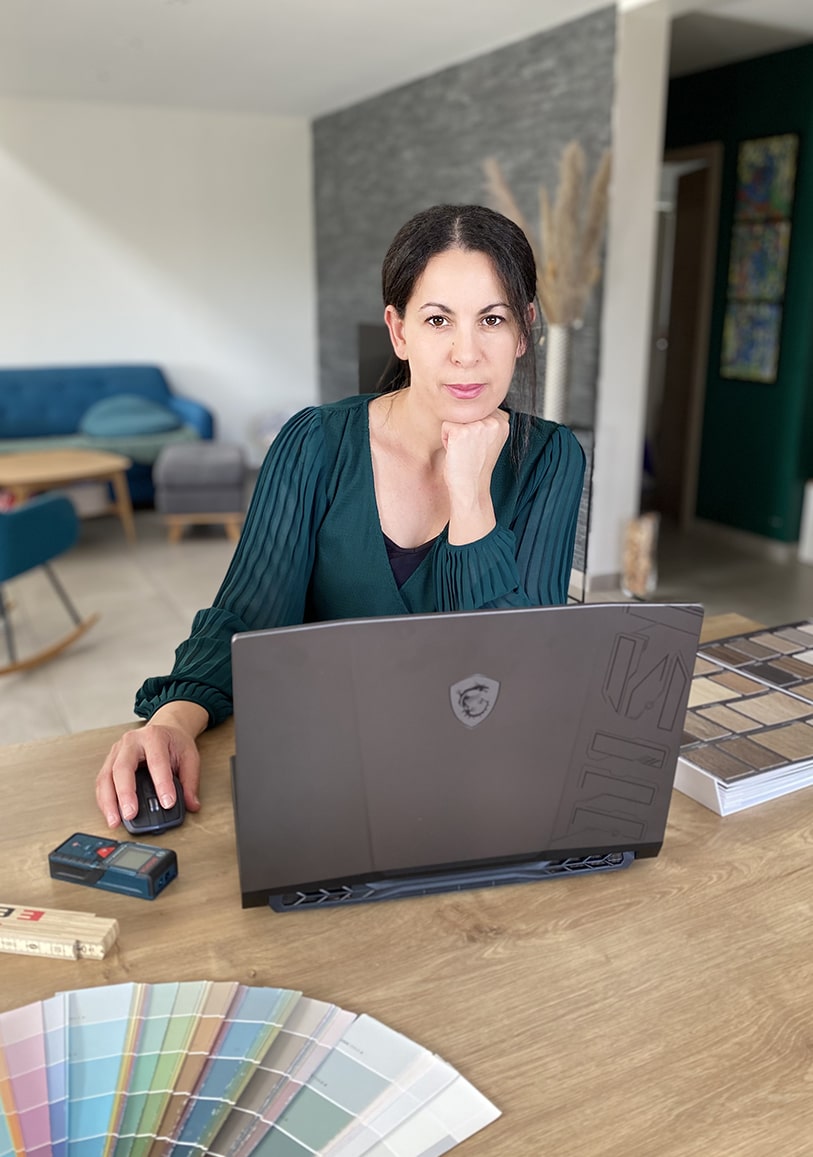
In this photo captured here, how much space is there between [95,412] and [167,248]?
4.72 ft

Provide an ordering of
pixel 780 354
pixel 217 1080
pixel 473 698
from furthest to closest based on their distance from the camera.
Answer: pixel 780 354 → pixel 473 698 → pixel 217 1080

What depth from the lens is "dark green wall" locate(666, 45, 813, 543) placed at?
4691 millimetres

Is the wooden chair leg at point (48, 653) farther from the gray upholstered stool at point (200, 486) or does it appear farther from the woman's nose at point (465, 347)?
the woman's nose at point (465, 347)

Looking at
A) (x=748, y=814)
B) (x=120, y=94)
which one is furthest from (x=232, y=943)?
(x=120, y=94)

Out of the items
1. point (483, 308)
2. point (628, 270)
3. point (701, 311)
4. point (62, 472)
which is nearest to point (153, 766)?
point (483, 308)

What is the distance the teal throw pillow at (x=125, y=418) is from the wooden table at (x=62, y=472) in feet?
1.11

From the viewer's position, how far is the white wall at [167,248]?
6504 millimetres

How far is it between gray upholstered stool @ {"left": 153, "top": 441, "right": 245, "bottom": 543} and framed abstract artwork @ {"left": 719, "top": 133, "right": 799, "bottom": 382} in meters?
2.81

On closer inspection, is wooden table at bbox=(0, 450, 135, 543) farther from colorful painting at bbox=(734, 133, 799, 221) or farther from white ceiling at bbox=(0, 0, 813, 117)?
colorful painting at bbox=(734, 133, 799, 221)

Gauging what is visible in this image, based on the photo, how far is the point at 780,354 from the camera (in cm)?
494

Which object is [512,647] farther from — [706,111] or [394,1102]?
[706,111]

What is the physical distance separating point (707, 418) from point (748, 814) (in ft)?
15.7

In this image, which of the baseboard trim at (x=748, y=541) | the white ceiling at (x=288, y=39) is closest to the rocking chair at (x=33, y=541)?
the white ceiling at (x=288, y=39)

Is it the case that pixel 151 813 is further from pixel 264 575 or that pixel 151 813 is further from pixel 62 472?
pixel 62 472
